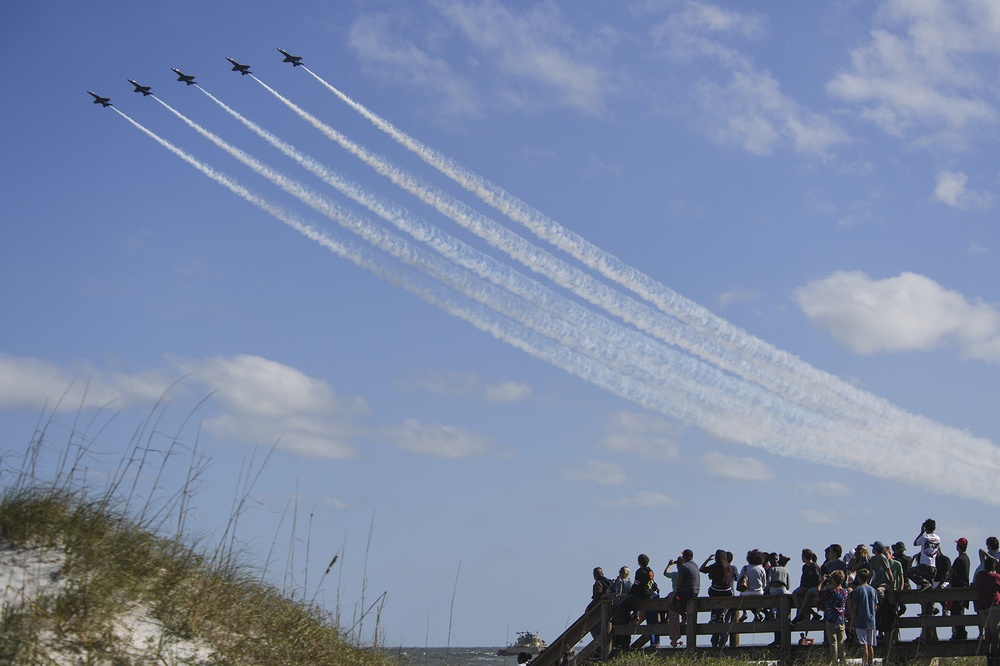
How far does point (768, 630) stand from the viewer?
12.9 metres

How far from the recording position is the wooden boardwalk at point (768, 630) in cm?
1208

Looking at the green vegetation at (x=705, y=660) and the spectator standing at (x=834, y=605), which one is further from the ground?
the spectator standing at (x=834, y=605)

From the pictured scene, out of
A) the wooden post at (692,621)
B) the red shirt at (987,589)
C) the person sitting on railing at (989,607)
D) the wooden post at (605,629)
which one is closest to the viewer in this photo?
the person sitting on railing at (989,607)

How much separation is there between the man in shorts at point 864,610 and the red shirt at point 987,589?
1.23 m

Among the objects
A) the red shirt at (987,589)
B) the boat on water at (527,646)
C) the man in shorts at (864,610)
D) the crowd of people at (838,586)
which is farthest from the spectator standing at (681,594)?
the boat on water at (527,646)

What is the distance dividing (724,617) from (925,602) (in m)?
2.78

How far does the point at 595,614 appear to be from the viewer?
14461mm

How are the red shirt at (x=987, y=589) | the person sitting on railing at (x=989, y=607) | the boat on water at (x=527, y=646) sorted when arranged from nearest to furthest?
1. the person sitting on railing at (x=989, y=607)
2. the red shirt at (x=987, y=589)
3. the boat on water at (x=527, y=646)

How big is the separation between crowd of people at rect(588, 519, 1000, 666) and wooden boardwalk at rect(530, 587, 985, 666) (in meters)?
0.11

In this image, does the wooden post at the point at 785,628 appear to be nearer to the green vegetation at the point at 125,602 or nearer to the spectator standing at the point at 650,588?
the spectator standing at the point at 650,588

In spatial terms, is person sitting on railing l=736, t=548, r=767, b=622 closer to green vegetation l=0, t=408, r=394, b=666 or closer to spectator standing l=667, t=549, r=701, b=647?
spectator standing l=667, t=549, r=701, b=647

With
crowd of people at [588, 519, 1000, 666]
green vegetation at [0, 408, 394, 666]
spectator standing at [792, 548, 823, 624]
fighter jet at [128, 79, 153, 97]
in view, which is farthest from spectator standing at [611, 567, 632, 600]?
fighter jet at [128, 79, 153, 97]

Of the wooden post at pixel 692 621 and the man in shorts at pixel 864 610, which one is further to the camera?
the wooden post at pixel 692 621

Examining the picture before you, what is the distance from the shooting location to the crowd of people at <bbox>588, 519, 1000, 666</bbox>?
1175 centimetres
